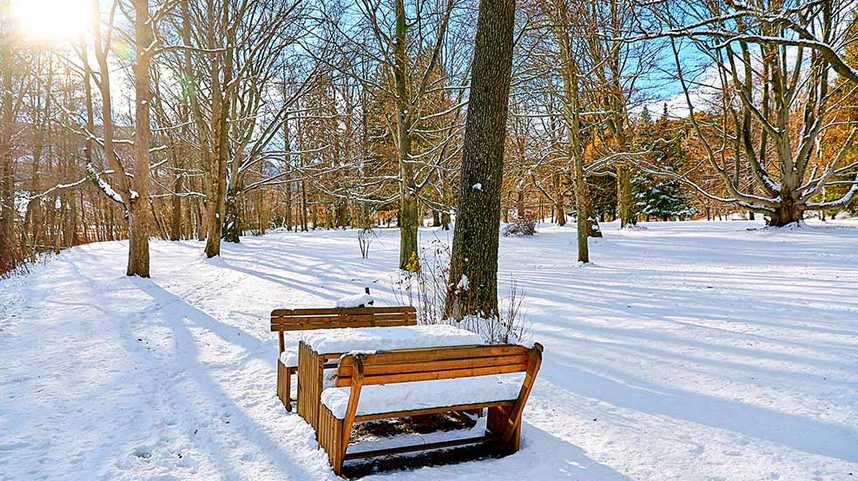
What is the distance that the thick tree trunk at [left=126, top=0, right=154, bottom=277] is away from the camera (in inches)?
462

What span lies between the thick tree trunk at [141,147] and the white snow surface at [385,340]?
9.98 meters

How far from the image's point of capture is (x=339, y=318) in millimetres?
5199

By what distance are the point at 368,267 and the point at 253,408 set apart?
9.45 metres

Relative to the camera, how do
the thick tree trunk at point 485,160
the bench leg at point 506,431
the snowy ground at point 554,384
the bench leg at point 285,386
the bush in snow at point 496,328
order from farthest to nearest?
the thick tree trunk at point 485,160
the bush in snow at point 496,328
the bench leg at point 285,386
the bench leg at point 506,431
the snowy ground at point 554,384

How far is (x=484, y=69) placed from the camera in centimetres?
648

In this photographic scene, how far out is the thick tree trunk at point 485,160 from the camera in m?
6.38

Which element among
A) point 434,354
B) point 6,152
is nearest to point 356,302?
point 434,354

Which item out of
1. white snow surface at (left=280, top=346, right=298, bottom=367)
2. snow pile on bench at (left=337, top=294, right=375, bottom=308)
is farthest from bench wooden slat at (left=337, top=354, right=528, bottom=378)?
snow pile on bench at (left=337, top=294, right=375, bottom=308)

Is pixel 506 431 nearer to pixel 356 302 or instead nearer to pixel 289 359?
pixel 289 359

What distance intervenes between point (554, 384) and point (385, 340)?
6.39 feet

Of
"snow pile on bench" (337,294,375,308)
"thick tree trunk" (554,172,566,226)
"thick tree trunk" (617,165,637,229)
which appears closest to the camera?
"snow pile on bench" (337,294,375,308)

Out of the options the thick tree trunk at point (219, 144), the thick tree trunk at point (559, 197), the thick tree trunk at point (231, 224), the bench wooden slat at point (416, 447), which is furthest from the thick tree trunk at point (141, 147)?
the thick tree trunk at point (559, 197)

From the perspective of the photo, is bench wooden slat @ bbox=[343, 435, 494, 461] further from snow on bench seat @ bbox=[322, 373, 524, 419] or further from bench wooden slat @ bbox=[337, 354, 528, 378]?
bench wooden slat @ bbox=[337, 354, 528, 378]

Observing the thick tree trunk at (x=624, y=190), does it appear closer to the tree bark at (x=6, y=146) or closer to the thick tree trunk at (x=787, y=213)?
the thick tree trunk at (x=787, y=213)
